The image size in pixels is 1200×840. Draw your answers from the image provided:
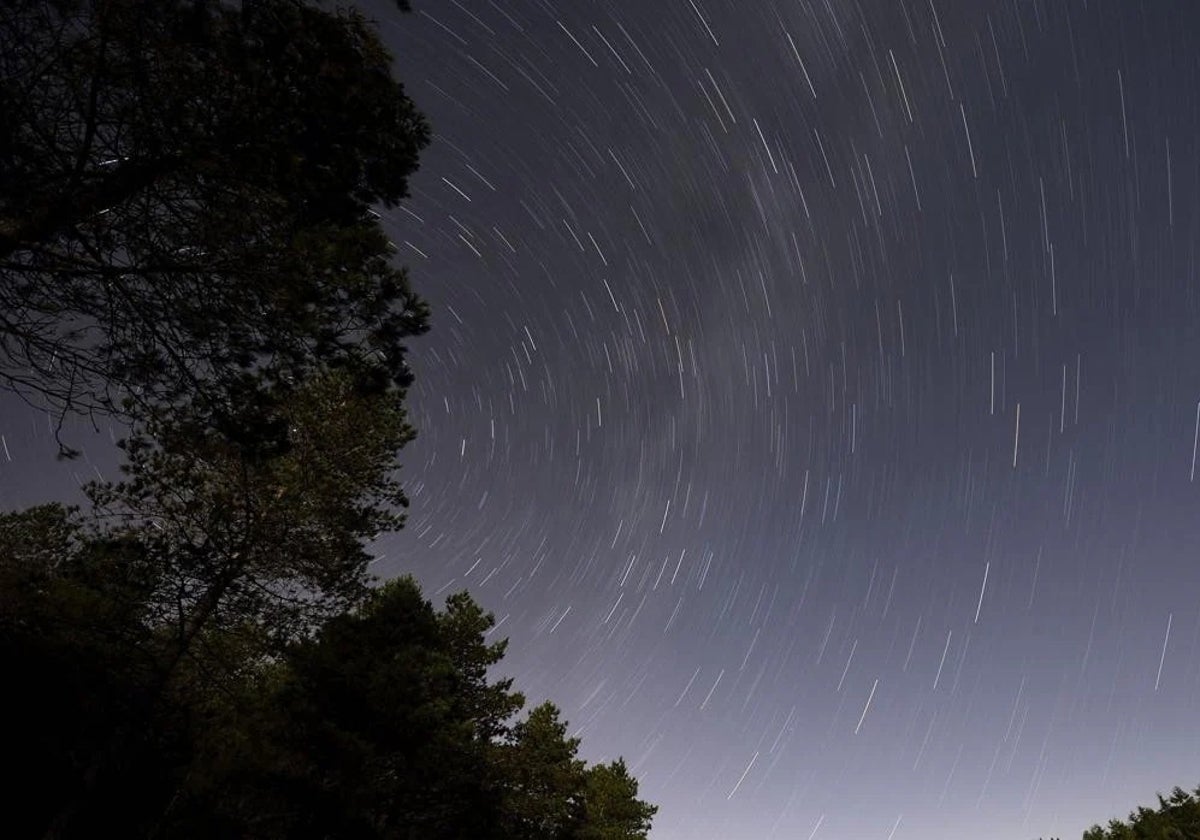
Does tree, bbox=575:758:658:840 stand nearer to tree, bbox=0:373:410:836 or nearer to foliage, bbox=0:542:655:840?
foliage, bbox=0:542:655:840

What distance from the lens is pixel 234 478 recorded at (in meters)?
10.8

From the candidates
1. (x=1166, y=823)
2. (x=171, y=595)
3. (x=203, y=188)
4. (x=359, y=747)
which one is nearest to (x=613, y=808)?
(x=359, y=747)

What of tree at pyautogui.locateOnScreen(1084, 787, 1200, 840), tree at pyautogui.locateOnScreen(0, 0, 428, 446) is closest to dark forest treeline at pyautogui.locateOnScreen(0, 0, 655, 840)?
tree at pyautogui.locateOnScreen(0, 0, 428, 446)

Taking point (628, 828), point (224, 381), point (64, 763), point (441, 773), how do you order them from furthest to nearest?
point (628, 828) → point (441, 773) → point (64, 763) → point (224, 381)

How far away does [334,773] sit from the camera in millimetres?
11422

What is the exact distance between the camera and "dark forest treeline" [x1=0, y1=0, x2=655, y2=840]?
476 cm

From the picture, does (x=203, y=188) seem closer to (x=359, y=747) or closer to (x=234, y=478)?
(x=234, y=478)

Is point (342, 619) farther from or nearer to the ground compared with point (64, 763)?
farther from the ground

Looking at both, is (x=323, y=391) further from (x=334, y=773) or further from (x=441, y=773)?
(x=441, y=773)

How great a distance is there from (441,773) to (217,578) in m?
6.33

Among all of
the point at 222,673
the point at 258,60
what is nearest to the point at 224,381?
the point at 258,60

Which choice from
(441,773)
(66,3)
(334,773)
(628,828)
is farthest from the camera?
(628,828)

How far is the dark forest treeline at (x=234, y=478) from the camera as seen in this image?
15.6 ft

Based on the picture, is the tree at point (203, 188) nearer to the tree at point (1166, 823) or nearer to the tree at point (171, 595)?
the tree at point (171, 595)
